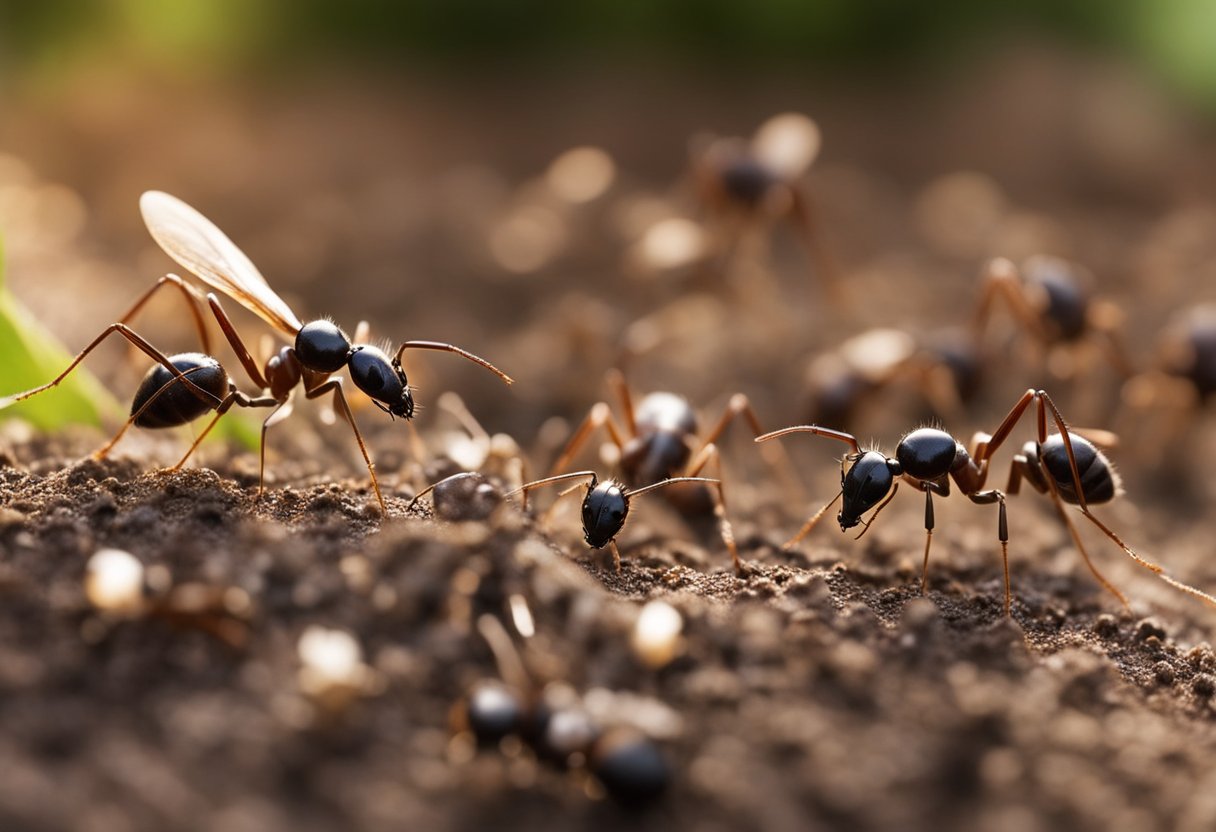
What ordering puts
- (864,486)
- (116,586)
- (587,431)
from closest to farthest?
(116,586)
(864,486)
(587,431)

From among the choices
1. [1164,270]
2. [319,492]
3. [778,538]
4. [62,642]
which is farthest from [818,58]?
[62,642]

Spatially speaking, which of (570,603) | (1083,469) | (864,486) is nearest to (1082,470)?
(1083,469)

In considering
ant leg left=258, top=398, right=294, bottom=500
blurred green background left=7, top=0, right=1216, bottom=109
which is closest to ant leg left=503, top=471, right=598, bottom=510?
ant leg left=258, top=398, right=294, bottom=500

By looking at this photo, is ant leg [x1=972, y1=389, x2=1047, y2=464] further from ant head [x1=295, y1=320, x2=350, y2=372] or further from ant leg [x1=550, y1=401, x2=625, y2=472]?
ant head [x1=295, y1=320, x2=350, y2=372]

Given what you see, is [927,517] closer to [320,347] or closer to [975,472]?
[975,472]

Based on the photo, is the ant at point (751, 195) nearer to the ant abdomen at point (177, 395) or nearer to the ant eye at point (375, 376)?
the ant eye at point (375, 376)

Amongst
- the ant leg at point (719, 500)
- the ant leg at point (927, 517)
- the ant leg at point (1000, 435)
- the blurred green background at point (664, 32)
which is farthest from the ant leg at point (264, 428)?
the blurred green background at point (664, 32)
